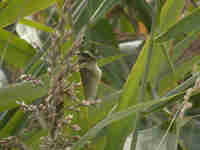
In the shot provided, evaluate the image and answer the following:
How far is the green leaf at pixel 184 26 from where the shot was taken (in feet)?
1.63

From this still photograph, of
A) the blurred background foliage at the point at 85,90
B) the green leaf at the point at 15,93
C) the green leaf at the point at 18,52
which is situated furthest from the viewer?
the green leaf at the point at 18,52

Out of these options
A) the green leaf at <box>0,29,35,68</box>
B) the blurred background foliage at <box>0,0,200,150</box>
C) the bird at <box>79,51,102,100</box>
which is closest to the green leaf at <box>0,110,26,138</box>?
the blurred background foliage at <box>0,0,200,150</box>

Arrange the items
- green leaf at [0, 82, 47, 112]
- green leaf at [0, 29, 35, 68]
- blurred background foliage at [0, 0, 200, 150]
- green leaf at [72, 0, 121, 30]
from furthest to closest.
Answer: green leaf at [0, 29, 35, 68] → green leaf at [72, 0, 121, 30] → green leaf at [0, 82, 47, 112] → blurred background foliage at [0, 0, 200, 150]

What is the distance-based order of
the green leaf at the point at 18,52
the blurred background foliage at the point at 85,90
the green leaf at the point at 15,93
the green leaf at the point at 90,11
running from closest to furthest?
the blurred background foliage at the point at 85,90 → the green leaf at the point at 15,93 → the green leaf at the point at 90,11 → the green leaf at the point at 18,52

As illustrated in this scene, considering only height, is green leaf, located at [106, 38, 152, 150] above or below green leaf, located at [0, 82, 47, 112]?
below

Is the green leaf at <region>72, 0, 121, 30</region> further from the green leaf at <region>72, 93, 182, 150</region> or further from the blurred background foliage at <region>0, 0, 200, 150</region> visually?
the green leaf at <region>72, 93, 182, 150</region>

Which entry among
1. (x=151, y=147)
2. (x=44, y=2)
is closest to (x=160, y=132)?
(x=151, y=147)

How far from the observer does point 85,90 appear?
559mm

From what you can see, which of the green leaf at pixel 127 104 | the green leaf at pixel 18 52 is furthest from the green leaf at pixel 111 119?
the green leaf at pixel 18 52

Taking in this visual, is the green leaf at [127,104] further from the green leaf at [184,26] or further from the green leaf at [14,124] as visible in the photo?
the green leaf at [14,124]

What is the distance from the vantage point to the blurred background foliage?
12.4 inches

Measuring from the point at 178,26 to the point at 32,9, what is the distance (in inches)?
10.1

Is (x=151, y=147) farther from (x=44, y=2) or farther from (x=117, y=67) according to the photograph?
(x=117, y=67)

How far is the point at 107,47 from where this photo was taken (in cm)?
94
